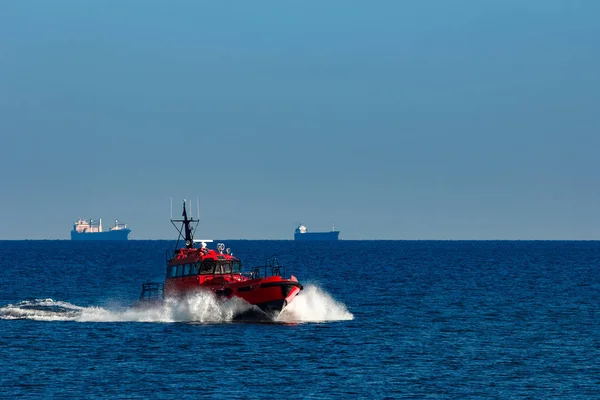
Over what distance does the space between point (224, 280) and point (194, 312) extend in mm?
3013

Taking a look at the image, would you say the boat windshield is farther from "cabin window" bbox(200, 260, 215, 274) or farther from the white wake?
the white wake

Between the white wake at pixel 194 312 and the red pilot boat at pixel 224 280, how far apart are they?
626 mm

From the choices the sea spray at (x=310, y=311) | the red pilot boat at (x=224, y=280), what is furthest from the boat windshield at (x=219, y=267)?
the sea spray at (x=310, y=311)

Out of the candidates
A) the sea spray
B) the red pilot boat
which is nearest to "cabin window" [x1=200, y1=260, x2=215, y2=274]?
the red pilot boat

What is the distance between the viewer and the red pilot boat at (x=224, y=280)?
2235 inches

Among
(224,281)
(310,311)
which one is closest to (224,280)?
(224,281)

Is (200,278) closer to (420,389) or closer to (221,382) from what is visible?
(221,382)

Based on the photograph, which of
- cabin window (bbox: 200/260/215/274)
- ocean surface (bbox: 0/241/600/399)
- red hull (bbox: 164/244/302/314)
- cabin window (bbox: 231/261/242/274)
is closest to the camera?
ocean surface (bbox: 0/241/600/399)

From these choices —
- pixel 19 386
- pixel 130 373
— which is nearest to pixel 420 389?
pixel 130 373

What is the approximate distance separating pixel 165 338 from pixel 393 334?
1296 centimetres

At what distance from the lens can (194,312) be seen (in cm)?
5988

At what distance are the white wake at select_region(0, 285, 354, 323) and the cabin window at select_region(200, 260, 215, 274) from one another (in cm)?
132

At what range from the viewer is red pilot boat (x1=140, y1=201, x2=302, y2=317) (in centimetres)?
5678

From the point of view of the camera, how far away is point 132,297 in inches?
3418
